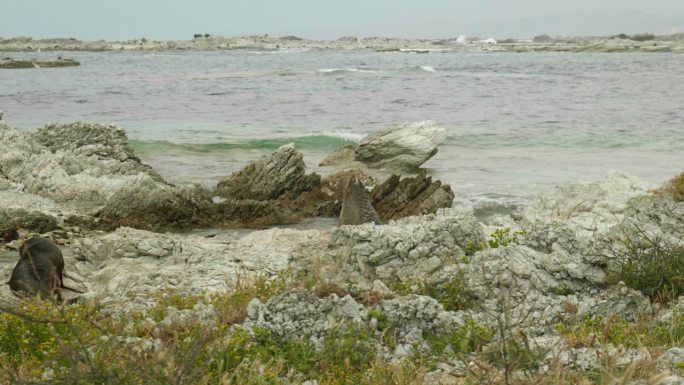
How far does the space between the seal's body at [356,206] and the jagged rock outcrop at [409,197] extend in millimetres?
1617

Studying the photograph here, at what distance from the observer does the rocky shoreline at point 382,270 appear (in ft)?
19.6

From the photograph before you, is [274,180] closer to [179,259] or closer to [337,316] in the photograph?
[179,259]

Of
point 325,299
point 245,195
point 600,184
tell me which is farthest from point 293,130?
point 325,299

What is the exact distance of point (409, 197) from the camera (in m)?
15.5

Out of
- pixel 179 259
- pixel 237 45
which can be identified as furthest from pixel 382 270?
pixel 237 45

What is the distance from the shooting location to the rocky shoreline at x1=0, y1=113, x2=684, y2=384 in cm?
598

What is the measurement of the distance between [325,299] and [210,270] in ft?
9.47

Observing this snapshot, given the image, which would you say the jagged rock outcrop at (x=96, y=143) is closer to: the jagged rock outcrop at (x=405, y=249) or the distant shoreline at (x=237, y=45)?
the jagged rock outcrop at (x=405, y=249)

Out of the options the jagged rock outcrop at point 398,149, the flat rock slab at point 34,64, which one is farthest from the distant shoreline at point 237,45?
the jagged rock outcrop at point 398,149

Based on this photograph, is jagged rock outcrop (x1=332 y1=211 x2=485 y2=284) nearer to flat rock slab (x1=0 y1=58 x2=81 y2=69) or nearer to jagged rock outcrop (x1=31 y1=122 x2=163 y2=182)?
jagged rock outcrop (x1=31 y1=122 x2=163 y2=182)

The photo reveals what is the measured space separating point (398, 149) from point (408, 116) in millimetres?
13978

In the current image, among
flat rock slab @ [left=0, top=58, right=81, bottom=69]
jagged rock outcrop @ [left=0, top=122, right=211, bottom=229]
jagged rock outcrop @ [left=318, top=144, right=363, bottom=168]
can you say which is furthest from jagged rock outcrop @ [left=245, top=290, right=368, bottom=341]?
flat rock slab @ [left=0, top=58, right=81, bottom=69]

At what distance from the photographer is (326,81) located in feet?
181

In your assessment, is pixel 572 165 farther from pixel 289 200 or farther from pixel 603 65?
pixel 603 65
